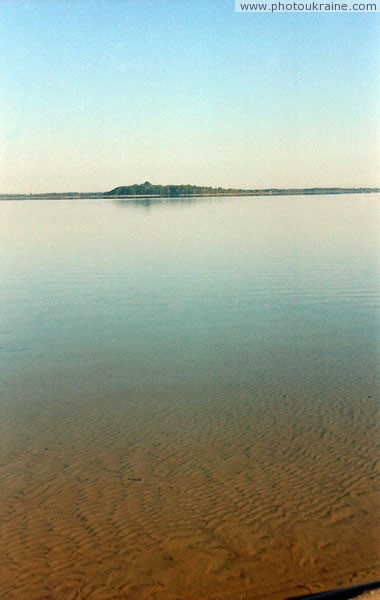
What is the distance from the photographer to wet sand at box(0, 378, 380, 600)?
596 cm

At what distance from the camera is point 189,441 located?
8.71 metres

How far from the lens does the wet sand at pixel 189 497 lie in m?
5.96

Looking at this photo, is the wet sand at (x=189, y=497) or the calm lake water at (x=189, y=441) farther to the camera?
the calm lake water at (x=189, y=441)

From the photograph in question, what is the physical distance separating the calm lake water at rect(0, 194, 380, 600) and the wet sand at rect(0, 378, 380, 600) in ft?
0.07

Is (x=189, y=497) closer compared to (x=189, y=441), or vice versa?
(x=189, y=497)

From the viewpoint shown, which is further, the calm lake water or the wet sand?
the calm lake water

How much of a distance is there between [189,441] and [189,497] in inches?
59.6

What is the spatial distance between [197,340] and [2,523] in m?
7.27

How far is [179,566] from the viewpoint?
6.09m

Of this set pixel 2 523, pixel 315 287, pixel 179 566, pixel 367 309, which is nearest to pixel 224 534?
pixel 179 566

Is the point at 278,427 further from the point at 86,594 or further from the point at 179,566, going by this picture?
the point at 86,594

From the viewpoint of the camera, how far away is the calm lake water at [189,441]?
612 centimetres

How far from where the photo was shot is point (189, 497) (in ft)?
23.7

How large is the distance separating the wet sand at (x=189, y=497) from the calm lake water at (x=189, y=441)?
0.07 ft
